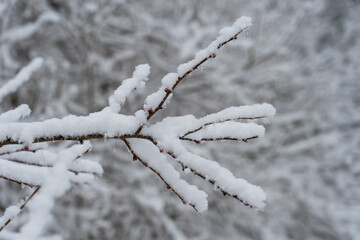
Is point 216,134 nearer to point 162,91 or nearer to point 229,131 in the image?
point 229,131

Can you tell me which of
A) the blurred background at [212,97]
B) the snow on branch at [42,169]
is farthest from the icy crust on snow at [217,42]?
the blurred background at [212,97]

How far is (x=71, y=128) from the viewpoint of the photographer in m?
0.76

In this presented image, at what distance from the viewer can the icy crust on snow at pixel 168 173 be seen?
77 cm

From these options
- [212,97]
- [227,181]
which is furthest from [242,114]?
[212,97]

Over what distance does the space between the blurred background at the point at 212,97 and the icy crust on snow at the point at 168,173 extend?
284cm

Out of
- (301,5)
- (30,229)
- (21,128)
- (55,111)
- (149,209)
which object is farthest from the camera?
(301,5)

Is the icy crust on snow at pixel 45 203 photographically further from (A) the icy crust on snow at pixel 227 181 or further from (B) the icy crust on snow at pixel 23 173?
(B) the icy crust on snow at pixel 23 173

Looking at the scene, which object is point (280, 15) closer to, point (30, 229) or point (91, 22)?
point (91, 22)

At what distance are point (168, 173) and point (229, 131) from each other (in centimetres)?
20

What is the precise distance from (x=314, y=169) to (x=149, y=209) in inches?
107

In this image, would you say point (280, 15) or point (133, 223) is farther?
point (280, 15)

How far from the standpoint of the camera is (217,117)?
77 centimetres

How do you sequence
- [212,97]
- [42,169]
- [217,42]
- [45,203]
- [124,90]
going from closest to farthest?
[45,203]
[217,42]
[124,90]
[42,169]
[212,97]

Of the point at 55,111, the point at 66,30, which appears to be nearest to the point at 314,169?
the point at 55,111
